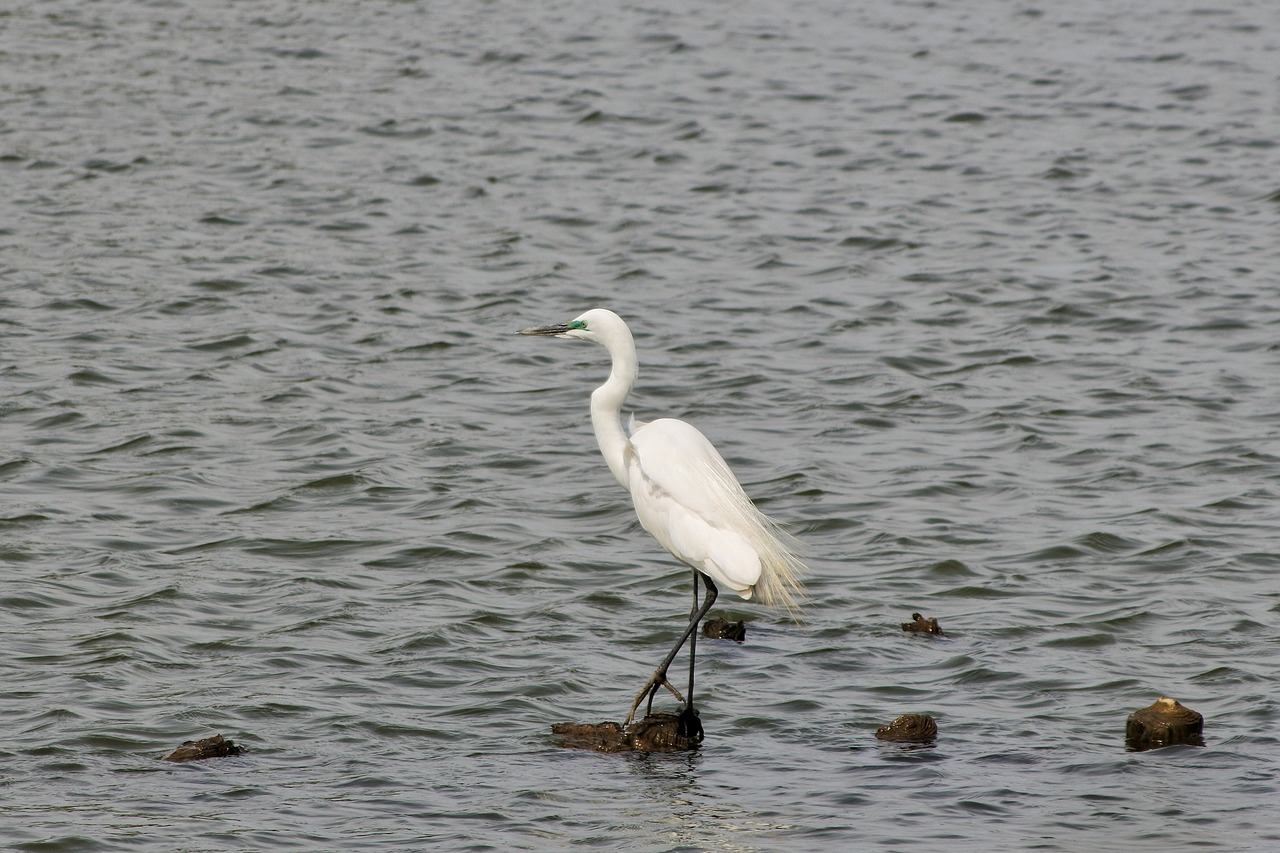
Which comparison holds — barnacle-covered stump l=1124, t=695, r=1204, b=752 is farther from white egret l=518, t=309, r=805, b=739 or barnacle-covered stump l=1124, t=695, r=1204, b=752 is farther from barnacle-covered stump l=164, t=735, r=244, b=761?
barnacle-covered stump l=164, t=735, r=244, b=761

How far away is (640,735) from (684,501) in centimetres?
96

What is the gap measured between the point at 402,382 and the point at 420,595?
11.6 ft

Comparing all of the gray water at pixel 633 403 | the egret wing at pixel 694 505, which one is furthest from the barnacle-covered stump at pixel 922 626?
the egret wing at pixel 694 505

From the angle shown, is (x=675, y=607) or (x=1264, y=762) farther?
(x=675, y=607)

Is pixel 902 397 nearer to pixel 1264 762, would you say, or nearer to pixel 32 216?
pixel 1264 762

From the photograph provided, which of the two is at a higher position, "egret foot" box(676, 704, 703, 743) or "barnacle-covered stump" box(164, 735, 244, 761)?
"barnacle-covered stump" box(164, 735, 244, 761)

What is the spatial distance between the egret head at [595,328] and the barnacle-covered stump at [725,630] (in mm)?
1678

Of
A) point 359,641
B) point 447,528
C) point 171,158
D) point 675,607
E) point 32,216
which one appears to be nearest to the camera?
point 359,641

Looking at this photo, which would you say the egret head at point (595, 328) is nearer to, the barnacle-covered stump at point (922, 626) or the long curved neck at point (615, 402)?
the long curved neck at point (615, 402)

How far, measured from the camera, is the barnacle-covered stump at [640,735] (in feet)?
23.2

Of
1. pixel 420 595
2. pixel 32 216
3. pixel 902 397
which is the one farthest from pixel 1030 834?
pixel 32 216

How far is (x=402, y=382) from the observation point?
12.1m

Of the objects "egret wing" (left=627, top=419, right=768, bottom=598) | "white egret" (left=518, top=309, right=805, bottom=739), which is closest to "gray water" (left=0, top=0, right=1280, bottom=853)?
"white egret" (left=518, top=309, right=805, bottom=739)

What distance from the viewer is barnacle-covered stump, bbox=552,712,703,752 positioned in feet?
23.2
